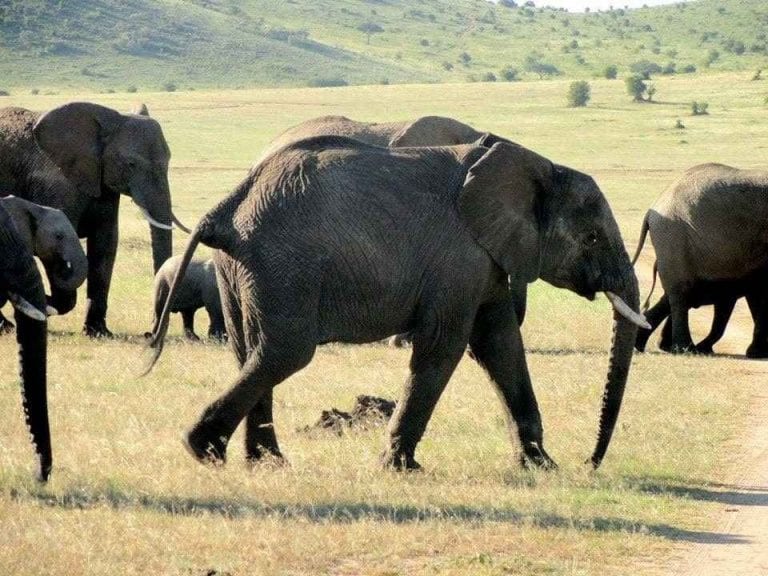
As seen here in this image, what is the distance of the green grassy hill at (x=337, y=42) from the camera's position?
107 metres

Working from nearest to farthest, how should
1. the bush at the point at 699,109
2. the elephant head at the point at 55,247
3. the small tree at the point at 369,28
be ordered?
1. the elephant head at the point at 55,247
2. the bush at the point at 699,109
3. the small tree at the point at 369,28

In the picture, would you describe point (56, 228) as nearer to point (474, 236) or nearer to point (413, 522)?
point (474, 236)

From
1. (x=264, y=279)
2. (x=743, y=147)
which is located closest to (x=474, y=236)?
(x=264, y=279)

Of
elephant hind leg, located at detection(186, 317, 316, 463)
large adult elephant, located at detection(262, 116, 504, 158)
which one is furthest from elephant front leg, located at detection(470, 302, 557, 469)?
large adult elephant, located at detection(262, 116, 504, 158)

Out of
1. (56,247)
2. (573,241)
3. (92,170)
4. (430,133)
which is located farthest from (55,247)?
(430,133)

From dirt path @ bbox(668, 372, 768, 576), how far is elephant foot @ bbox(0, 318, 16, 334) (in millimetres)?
7905

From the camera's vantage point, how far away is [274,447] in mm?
10383

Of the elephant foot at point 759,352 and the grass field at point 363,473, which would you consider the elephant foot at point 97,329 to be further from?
the elephant foot at point 759,352

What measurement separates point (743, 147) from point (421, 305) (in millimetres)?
47697

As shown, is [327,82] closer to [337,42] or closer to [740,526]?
[337,42]

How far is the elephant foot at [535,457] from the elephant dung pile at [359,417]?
1473mm

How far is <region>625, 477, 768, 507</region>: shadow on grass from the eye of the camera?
9.84m

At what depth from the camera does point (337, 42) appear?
5645 inches

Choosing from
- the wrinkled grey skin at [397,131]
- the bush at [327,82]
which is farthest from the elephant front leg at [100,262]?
the bush at [327,82]
